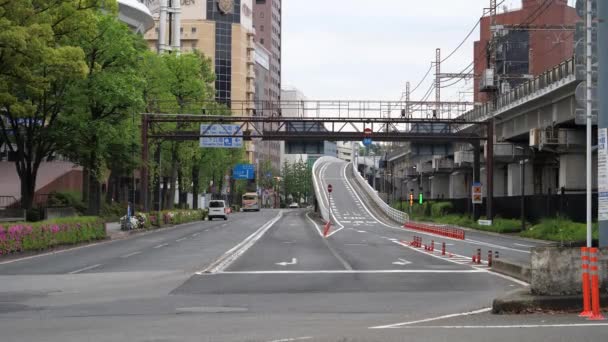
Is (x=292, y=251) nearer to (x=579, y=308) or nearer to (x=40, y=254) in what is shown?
(x=40, y=254)

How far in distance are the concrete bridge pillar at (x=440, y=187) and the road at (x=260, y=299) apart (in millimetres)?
75680

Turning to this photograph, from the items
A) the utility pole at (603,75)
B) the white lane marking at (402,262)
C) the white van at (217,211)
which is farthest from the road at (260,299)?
the white van at (217,211)

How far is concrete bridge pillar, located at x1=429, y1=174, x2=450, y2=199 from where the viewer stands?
10508 centimetres

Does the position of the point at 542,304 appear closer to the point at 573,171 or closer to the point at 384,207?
the point at 573,171

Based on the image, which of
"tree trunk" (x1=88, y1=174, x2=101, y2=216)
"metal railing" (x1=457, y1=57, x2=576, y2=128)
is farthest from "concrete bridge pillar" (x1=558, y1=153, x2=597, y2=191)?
"tree trunk" (x1=88, y1=174, x2=101, y2=216)

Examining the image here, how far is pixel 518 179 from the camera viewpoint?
66.6 metres

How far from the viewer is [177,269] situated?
24078 millimetres

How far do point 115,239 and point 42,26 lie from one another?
17.7 m

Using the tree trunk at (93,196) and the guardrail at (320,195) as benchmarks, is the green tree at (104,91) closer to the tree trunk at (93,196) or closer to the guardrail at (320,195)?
the tree trunk at (93,196)

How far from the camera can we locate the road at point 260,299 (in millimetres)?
11453

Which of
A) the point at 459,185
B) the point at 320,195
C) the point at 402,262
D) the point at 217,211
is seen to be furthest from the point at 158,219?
the point at 459,185

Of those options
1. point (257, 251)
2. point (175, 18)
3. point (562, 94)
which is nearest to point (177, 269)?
point (257, 251)

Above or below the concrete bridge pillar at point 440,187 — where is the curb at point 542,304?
below

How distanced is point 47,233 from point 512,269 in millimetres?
20440
